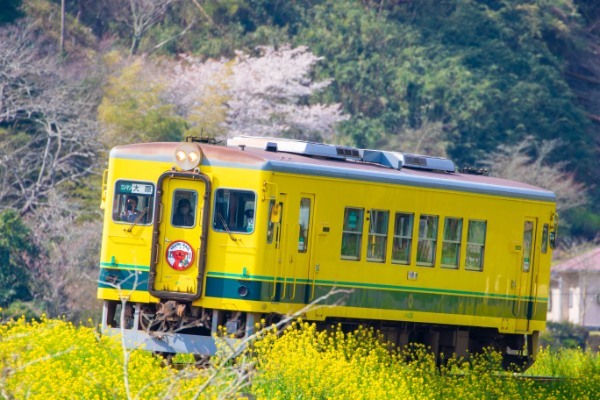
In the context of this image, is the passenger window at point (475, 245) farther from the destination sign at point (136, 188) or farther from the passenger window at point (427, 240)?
the destination sign at point (136, 188)

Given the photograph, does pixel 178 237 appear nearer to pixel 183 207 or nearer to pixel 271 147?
pixel 183 207

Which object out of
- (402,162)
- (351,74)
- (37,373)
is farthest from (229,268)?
(351,74)

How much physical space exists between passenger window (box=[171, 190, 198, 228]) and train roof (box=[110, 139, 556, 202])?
0.39 metres

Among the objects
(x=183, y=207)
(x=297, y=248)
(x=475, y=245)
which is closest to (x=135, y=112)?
(x=475, y=245)

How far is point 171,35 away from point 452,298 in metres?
29.5

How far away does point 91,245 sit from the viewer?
32469 mm

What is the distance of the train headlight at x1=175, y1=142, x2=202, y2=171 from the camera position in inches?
625

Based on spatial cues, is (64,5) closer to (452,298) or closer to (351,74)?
(351,74)

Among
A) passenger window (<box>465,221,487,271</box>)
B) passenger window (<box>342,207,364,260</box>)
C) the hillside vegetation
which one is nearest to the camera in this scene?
passenger window (<box>342,207,364,260</box>)

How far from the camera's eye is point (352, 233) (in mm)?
16719

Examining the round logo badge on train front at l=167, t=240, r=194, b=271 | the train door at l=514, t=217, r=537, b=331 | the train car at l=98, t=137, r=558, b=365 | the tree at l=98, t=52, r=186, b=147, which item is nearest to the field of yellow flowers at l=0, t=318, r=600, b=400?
the train car at l=98, t=137, r=558, b=365

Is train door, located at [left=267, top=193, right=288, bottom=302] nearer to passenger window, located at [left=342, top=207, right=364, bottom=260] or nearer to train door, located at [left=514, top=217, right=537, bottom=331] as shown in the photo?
passenger window, located at [left=342, top=207, right=364, bottom=260]

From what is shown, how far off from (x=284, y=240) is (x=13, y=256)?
16.5m

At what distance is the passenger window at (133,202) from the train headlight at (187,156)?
0.44m
